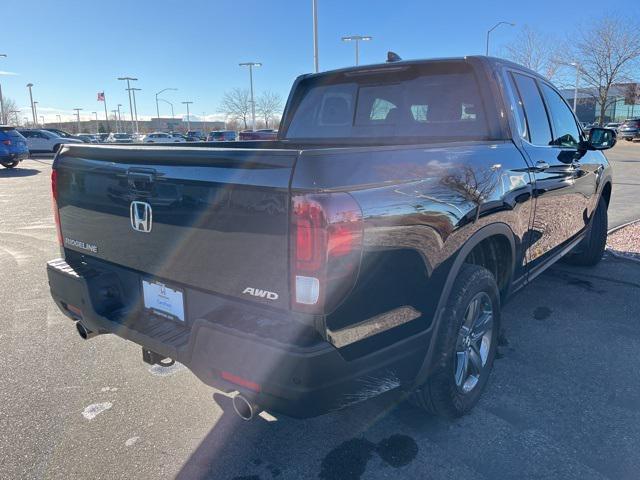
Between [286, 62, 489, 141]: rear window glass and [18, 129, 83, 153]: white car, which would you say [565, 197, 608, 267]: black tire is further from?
[18, 129, 83, 153]: white car

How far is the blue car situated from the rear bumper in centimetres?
1822

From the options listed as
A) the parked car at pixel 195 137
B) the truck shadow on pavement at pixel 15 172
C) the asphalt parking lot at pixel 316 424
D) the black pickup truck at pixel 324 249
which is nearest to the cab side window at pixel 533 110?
the black pickup truck at pixel 324 249

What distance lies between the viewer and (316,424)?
275 centimetres

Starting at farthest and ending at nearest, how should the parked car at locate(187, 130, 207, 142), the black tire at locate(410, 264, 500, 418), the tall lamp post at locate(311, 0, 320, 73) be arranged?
the parked car at locate(187, 130, 207, 142) → the tall lamp post at locate(311, 0, 320, 73) → the black tire at locate(410, 264, 500, 418)

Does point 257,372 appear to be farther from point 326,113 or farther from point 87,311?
point 326,113

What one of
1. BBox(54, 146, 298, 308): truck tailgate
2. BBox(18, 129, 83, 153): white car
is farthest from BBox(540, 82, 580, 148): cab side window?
BBox(18, 129, 83, 153): white car

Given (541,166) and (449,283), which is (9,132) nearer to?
(541,166)

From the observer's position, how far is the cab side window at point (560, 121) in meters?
4.02

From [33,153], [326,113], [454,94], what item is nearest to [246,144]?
[326,113]

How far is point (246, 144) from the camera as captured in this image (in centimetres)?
384

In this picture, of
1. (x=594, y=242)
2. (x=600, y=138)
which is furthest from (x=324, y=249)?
(x=594, y=242)

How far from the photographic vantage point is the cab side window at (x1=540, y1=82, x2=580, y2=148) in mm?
4023

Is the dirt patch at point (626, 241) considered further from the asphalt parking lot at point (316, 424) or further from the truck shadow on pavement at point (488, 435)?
the truck shadow on pavement at point (488, 435)

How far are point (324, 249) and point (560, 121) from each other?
3.34m
